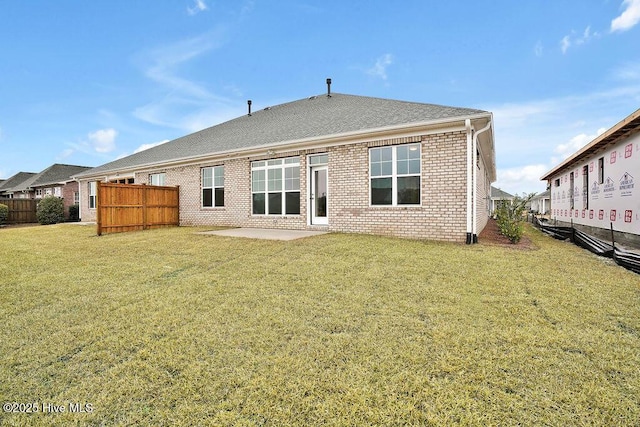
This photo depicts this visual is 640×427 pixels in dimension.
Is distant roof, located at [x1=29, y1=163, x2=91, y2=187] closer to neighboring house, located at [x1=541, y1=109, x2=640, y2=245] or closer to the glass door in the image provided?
the glass door

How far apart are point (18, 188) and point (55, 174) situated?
4413 mm

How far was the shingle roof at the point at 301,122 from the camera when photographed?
893 centimetres

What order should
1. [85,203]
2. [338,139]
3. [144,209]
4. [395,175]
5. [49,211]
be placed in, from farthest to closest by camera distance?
[49,211], [85,203], [144,209], [338,139], [395,175]

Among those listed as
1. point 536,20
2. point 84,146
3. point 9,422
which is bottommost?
point 9,422

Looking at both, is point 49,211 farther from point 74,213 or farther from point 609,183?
point 609,183

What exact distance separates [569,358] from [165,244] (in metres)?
8.28

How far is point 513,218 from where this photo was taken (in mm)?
9016

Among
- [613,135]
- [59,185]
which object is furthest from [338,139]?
[59,185]

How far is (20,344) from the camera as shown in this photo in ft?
9.02

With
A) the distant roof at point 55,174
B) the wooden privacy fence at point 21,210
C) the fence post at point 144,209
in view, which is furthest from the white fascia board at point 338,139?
the distant roof at point 55,174

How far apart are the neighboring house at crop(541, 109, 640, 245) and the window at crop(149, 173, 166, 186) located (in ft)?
55.0

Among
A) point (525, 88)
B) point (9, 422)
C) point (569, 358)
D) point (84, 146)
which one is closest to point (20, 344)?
point (9, 422)

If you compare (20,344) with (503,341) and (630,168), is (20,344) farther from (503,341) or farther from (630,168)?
(630,168)

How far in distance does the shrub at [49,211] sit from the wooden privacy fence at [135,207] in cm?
1361
